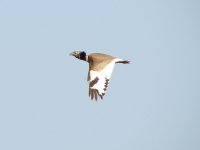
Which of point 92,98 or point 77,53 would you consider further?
point 77,53

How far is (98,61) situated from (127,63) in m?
1.07

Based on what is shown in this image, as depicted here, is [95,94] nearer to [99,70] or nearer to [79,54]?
[99,70]

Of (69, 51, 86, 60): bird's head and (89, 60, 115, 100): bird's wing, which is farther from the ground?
(69, 51, 86, 60): bird's head

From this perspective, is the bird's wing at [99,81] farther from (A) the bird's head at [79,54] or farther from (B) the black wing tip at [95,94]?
(A) the bird's head at [79,54]

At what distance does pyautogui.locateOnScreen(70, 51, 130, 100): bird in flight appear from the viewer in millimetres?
38312

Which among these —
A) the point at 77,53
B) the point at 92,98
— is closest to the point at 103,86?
the point at 92,98

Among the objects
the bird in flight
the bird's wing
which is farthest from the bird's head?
the bird's wing

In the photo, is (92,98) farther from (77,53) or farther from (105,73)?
(77,53)

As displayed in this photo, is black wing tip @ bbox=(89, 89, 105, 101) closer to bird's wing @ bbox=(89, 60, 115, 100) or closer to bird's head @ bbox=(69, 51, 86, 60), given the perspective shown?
bird's wing @ bbox=(89, 60, 115, 100)

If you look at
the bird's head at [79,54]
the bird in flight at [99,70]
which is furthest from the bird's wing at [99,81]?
the bird's head at [79,54]

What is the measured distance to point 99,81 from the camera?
38562 mm

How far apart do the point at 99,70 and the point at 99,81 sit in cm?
74

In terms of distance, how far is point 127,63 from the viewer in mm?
40062

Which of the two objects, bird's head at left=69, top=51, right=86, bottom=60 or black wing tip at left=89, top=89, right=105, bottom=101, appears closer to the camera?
black wing tip at left=89, top=89, right=105, bottom=101
